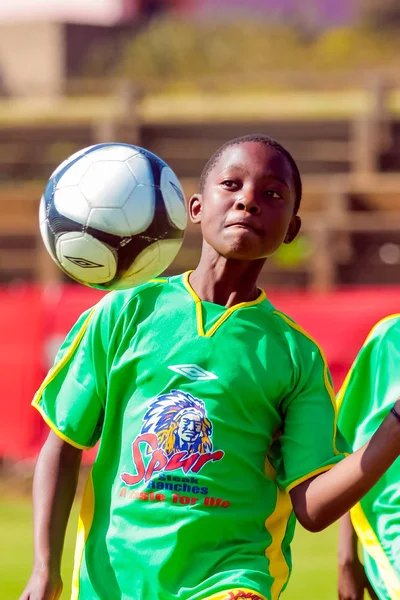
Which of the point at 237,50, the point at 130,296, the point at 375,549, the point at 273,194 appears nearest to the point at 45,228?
the point at 130,296

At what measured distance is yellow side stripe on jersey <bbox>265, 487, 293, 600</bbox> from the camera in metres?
3.52

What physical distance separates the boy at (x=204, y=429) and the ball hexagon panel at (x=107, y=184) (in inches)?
9.5

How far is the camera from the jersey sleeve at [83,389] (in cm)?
360

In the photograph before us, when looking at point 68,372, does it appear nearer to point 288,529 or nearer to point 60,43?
point 288,529

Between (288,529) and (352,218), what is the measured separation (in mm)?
13302

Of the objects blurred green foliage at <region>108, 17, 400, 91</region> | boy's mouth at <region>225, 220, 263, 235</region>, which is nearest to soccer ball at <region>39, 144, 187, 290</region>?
boy's mouth at <region>225, 220, 263, 235</region>

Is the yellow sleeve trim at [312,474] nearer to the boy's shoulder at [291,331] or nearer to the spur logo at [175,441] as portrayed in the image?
the spur logo at [175,441]

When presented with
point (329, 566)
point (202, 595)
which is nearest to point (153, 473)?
point (202, 595)

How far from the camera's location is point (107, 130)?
64.3ft

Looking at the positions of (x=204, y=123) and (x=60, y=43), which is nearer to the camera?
(x=204, y=123)

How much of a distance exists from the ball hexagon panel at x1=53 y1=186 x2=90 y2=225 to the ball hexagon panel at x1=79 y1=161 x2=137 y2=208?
2 centimetres

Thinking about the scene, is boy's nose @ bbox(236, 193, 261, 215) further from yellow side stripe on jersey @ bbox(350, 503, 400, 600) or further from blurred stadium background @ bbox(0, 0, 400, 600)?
blurred stadium background @ bbox(0, 0, 400, 600)

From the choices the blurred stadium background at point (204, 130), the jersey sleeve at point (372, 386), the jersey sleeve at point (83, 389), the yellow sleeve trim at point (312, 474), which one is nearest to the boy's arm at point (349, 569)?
the jersey sleeve at point (372, 386)

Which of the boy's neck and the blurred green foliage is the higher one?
the blurred green foliage
